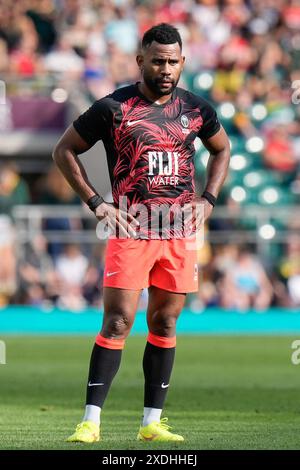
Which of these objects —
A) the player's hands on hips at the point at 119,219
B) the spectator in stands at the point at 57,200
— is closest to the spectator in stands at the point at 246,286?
the spectator in stands at the point at 57,200

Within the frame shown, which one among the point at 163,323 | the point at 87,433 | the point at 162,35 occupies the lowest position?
the point at 87,433

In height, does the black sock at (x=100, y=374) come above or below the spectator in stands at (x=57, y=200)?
above

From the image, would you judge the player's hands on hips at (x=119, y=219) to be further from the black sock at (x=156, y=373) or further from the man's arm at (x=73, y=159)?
the black sock at (x=156, y=373)

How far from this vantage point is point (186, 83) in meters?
21.5

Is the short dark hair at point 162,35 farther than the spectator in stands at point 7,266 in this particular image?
No

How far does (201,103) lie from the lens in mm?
7898

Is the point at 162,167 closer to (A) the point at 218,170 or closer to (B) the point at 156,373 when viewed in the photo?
(A) the point at 218,170

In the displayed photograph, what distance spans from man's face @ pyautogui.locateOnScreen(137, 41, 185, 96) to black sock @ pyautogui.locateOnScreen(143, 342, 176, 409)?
1.51 metres

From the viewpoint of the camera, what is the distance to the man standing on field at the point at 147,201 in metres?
7.57

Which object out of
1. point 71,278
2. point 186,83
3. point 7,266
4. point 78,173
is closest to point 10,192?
point 7,266

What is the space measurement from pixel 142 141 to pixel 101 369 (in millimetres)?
1328

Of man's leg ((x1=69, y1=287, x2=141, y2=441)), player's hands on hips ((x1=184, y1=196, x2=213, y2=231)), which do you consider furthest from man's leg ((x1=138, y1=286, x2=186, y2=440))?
player's hands on hips ((x1=184, y1=196, x2=213, y2=231))

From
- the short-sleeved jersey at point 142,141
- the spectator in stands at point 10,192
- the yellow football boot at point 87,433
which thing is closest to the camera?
the yellow football boot at point 87,433

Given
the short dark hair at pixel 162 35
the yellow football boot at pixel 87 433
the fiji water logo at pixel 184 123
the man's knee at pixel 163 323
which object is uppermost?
the short dark hair at pixel 162 35
